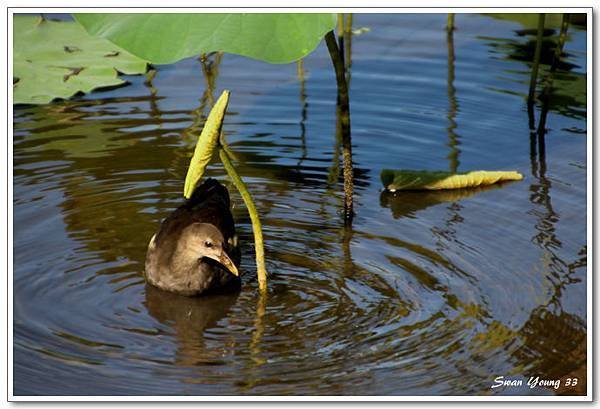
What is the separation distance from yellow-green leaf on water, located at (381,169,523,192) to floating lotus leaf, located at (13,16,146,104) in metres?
2.92

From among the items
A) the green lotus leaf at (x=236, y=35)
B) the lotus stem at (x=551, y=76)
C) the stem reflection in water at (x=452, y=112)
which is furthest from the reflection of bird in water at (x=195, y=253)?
the lotus stem at (x=551, y=76)

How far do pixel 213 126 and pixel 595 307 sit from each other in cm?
229

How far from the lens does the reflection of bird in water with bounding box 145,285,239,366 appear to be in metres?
6.57

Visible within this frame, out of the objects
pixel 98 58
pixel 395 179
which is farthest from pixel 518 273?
pixel 98 58

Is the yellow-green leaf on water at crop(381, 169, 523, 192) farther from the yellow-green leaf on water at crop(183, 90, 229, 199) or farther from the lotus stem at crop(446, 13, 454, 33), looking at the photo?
the lotus stem at crop(446, 13, 454, 33)

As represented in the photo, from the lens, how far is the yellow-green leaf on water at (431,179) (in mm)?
8664

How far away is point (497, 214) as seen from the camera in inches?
328

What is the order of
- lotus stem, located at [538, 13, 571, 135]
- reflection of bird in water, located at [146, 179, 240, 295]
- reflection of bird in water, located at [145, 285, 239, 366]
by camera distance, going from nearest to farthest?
reflection of bird in water, located at [145, 285, 239, 366] → reflection of bird in water, located at [146, 179, 240, 295] → lotus stem, located at [538, 13, 571, 135]

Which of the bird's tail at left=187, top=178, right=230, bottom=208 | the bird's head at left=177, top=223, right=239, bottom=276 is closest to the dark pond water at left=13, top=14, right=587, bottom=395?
the bird's head at left=177, top=223, right=239, bottom=276

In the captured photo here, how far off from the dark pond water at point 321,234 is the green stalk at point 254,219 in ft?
0.49

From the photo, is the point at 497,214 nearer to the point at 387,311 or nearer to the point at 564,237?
the point at 564,237

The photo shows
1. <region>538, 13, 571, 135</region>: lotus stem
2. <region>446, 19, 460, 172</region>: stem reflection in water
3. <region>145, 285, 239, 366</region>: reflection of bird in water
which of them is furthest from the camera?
<region>538, 13, 571, 135</region>: lotus stem

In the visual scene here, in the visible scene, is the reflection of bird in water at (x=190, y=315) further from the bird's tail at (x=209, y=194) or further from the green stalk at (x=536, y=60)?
the green stalk at (x=536, y=60)
